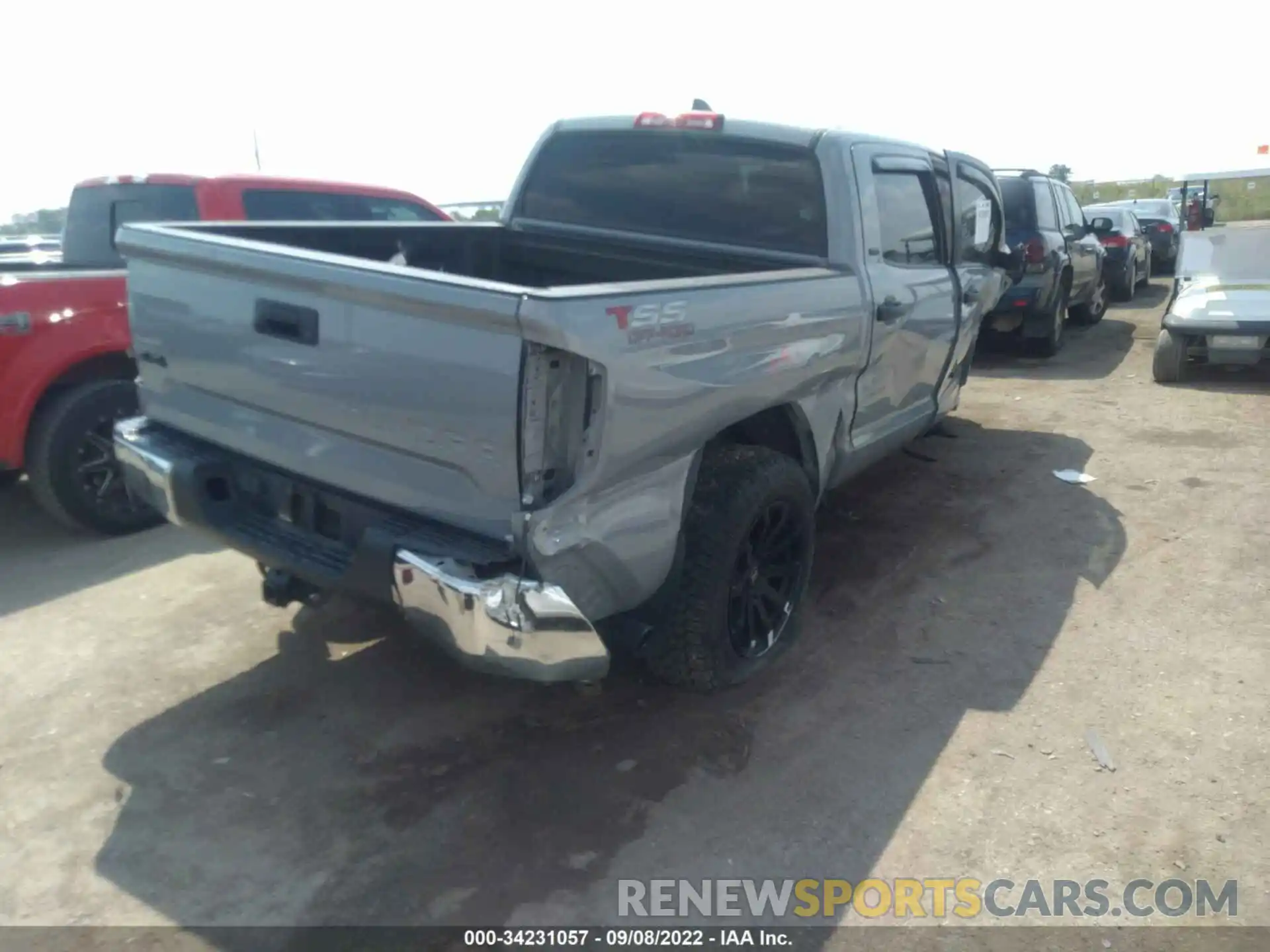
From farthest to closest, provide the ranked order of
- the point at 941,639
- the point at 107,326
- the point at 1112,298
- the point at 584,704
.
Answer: the point at 1112,298
the point at 107,326
the point at 941,639
the point at 584,704

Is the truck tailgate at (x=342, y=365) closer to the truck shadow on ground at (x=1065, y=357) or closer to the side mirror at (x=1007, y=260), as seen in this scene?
the side mirror at (x=1007, y=260)

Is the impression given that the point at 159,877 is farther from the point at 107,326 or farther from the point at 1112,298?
the point at 1112,298

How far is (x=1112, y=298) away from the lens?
15008 mm

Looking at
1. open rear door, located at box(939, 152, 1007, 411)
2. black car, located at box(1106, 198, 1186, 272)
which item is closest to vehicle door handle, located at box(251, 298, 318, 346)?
open rear door, located at box(939, 152, 1007, 411)

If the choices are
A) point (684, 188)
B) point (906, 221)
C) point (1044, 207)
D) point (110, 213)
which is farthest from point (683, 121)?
point (1044, 207)

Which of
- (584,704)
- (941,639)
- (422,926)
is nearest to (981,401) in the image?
(941,639)

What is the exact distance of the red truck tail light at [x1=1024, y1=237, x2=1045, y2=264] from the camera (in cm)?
990

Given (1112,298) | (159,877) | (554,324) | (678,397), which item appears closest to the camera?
(554,324)

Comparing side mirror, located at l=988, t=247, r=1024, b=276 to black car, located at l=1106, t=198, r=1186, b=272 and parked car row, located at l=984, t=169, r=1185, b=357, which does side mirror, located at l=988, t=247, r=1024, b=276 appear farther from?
black car, located at l=1106, t=198, r=1186, b=272

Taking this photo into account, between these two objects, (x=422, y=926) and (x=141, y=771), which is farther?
(x=141, y=771)

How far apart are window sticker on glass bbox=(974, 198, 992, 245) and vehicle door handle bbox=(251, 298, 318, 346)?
4.22 m

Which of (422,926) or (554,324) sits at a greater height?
(554,324)

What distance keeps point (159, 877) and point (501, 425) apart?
160 centimetres

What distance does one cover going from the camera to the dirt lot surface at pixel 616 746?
289 cm
